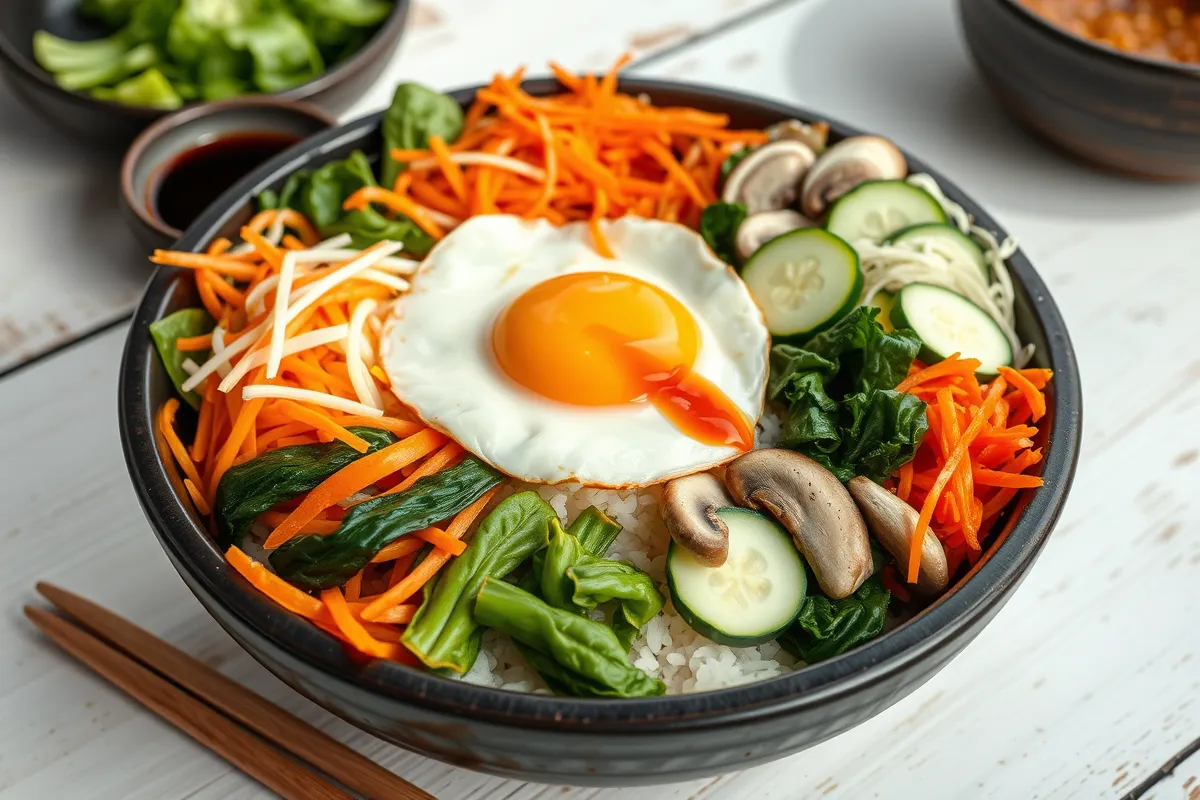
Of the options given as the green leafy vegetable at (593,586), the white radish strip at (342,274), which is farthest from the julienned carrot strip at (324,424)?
the green leafy vegetable at (593,586)

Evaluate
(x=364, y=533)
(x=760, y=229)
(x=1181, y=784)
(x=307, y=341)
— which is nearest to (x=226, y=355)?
(x=307, y=341)

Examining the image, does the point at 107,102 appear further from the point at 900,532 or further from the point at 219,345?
the point at 900,532

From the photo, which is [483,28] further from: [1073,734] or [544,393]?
[1073,734]

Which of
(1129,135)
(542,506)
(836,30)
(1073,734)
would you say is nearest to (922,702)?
(1073,734)

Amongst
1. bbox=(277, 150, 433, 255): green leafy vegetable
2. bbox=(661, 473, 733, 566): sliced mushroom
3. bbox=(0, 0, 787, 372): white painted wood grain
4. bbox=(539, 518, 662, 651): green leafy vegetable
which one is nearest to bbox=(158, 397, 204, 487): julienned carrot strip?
bbox=(277, 150, 433, 255): green leafy vegetable

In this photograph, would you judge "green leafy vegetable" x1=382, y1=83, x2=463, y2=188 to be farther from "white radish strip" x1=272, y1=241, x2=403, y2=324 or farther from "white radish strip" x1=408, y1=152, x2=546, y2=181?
"white radish strip" x1=272, y1=241, x2=403, y2=324

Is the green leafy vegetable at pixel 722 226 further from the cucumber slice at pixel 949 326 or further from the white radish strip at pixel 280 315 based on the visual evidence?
the white radish strip at pixel 280 315
